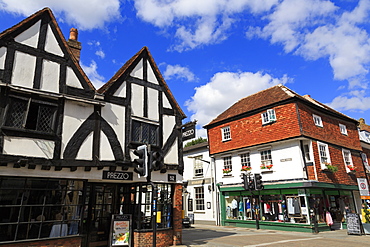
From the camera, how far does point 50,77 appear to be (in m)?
9.44

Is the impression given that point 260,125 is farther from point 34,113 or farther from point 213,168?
point 34,113

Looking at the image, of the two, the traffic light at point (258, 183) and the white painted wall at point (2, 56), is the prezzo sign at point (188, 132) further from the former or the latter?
the white painted wall at point (2, 56)

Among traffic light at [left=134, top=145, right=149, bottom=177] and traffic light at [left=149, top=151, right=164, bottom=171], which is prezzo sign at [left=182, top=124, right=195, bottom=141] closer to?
traffic light at [left=149, top=151, right=164, bottom=171]

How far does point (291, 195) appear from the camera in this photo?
17.2 m

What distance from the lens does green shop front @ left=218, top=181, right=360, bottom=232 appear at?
1631 cm

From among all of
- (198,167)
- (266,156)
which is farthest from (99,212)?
(198,167)

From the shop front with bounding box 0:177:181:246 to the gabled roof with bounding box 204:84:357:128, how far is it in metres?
10.8

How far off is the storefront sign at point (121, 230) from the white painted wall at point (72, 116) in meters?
3.51

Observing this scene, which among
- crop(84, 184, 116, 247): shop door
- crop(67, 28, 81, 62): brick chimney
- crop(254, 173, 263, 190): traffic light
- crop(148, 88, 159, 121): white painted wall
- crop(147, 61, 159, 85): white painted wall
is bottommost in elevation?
crop(84, 184, 116, 247): shop door

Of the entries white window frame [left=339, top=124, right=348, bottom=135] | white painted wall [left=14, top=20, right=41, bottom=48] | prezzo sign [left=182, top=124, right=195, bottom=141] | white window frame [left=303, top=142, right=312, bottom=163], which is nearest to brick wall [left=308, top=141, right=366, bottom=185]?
white window frame [left=303, top=142, right=312, bottom=163]

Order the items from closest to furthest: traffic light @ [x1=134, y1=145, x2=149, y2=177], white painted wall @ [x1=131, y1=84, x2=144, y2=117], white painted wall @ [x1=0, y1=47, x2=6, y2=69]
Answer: traffic light @ [x1=134, y1=145, x2=149, y2=177] → white painted wall @ [x1=0, y1=47, x2=6, y2=69] → white painted wall @ [x1=131, y1=84, x2=144, y2=117]

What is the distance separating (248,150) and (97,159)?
13083 millimetres

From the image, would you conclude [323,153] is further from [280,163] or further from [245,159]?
[245,159]

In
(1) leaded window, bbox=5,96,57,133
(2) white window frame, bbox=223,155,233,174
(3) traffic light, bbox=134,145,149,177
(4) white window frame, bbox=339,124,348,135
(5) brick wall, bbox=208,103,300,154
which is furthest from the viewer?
(2) white window frame, bbox=223,155,233,174
